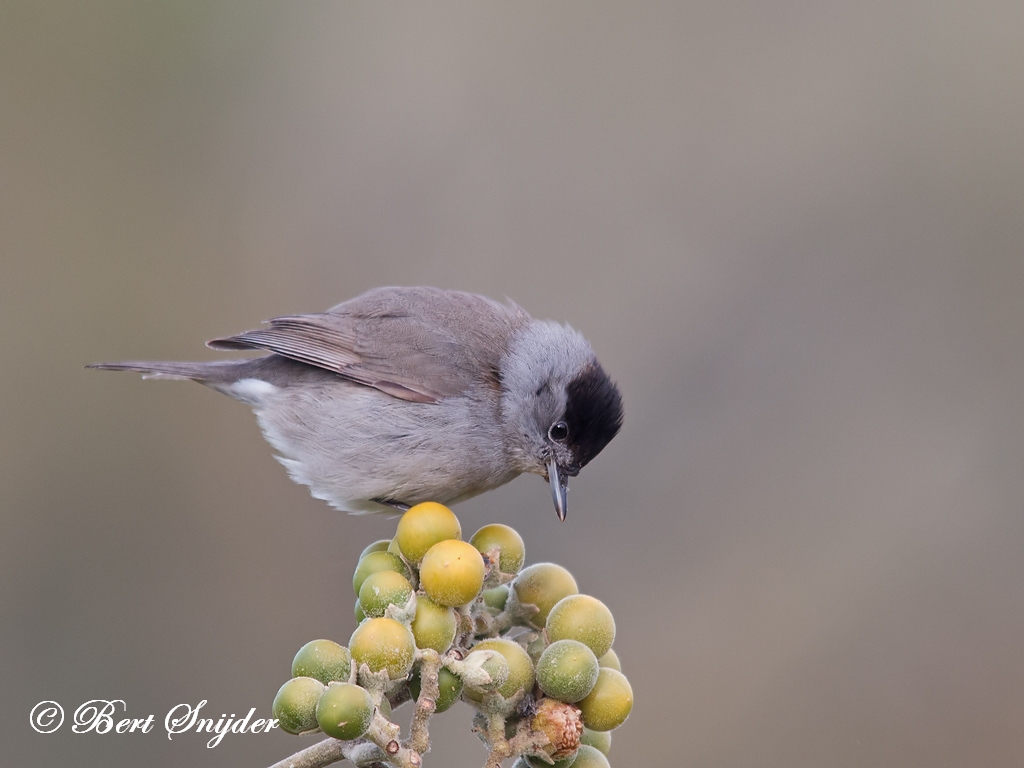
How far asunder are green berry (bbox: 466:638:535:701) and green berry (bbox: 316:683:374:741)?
0.26 m

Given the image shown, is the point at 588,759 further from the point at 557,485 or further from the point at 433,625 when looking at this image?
the point at 557,485

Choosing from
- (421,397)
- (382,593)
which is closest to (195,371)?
(421,397)

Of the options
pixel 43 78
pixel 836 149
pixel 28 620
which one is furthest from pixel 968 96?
pixel 28 620

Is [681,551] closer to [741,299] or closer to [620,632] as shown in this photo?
[620,632]

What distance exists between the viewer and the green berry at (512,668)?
1896 mm

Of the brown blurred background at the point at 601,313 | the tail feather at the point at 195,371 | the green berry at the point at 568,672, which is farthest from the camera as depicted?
the brown blurred background at the point at 601,313

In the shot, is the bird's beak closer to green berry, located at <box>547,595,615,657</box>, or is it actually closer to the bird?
the bird

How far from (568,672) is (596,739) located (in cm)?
28

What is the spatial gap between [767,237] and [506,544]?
445 cm

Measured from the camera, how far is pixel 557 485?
3760 mm

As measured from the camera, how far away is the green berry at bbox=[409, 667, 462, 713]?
1833mm

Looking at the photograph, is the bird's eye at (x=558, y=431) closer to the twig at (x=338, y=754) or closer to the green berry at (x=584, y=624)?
the green berry at (x=584, y=624)

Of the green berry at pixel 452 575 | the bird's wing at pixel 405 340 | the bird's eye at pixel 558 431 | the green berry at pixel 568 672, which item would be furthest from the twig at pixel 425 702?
the bird's wing at pixel 405 340

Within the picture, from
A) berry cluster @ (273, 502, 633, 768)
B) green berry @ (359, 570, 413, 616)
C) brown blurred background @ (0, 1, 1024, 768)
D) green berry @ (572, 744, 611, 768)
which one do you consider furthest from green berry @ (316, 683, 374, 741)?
brown blurred background @ (0, 1, 1024, 768)
